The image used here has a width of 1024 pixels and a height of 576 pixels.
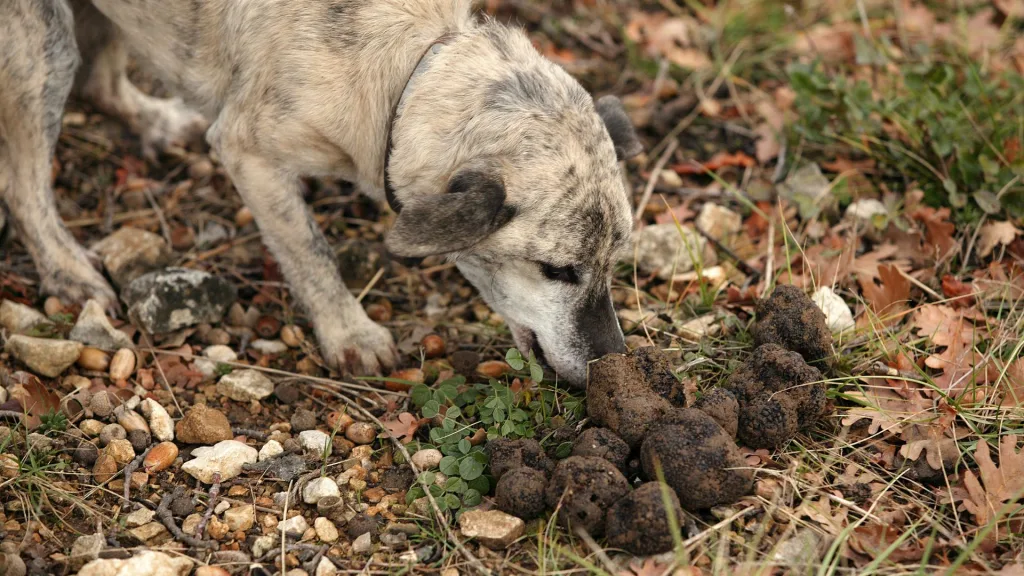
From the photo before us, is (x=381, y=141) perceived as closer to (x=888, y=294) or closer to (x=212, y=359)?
(x=212, y=359)

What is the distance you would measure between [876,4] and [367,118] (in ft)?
14.8

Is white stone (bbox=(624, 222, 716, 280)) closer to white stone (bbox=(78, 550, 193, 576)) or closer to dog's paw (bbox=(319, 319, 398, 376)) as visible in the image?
dog's paw (bbox=(319, 319, 398, 376))

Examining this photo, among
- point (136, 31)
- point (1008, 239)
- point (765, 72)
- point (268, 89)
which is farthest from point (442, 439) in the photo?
point (765, 72)

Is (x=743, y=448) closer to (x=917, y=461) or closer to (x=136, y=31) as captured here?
(x=917, y=461)

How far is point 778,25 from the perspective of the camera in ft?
20.7

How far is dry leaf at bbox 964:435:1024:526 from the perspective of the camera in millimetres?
3111

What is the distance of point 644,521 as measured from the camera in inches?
113

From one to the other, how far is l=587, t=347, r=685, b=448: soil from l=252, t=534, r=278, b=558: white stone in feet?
4.18

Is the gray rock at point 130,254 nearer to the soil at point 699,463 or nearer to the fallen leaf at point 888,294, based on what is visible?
the soil at point 699,463

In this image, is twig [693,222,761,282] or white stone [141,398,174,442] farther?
twig [693,222,761,282]

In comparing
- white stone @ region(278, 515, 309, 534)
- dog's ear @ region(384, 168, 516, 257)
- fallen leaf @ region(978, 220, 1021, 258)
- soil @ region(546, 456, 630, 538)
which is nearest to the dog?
dog's ear @ region(384, 168, 516, 257)

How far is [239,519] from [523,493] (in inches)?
41.7

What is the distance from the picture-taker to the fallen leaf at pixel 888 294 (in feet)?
13.5

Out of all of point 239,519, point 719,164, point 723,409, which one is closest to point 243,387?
point 239,519
